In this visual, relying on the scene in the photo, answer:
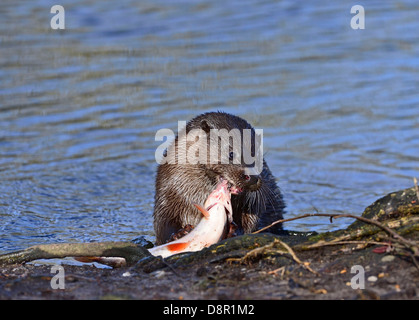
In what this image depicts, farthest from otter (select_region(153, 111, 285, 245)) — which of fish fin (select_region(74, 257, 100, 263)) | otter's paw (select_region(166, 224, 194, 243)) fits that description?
fish fin (select_region(74, 257, 100, 263))

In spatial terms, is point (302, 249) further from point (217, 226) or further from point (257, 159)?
point (257, 159)

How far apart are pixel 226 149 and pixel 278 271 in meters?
1.69

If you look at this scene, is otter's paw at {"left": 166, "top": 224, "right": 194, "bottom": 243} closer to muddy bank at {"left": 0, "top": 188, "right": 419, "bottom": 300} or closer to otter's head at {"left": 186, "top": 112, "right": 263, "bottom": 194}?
otter's head at {"left": 186, "top": 112, "right": 263, "bottom": 194}

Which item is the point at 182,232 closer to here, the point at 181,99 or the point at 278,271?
the point at 278,271

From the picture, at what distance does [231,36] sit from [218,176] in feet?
25.9

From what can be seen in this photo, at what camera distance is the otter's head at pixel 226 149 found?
599 centimetres

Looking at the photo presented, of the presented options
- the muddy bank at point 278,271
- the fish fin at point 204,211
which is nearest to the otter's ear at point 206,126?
the fish fin at point 204,211

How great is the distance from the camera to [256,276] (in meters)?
4.65

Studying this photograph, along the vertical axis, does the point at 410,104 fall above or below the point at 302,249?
above

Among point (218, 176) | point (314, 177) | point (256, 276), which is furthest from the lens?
point (314, 177)

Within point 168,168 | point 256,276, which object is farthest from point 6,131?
point 256,276

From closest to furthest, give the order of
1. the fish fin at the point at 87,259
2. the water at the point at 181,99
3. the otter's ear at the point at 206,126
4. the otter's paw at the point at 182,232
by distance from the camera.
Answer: the fish fin at the point at 87,259 → the otter's paw at the point at 182,232 → the otter's ear at the point at 206,126 → the water at the point at 181,99

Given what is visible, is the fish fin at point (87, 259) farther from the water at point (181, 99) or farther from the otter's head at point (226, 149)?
the water at point (181, 99)

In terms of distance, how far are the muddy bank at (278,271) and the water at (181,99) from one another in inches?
91.4
